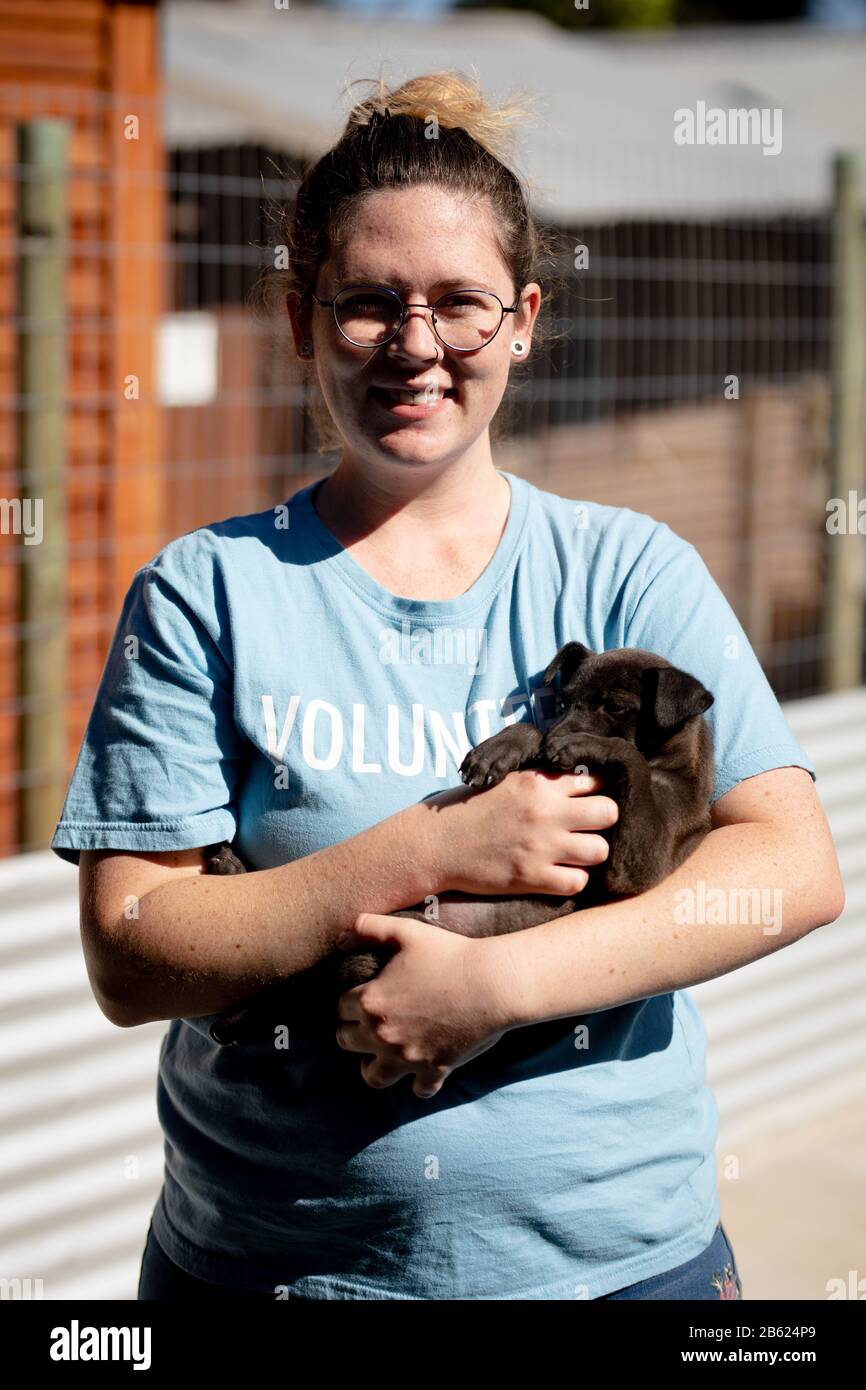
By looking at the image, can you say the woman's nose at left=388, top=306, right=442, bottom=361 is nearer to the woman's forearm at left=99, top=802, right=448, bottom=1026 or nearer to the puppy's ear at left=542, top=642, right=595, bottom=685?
the puppy's ear at left=542, top=642, right=595, bottom=685

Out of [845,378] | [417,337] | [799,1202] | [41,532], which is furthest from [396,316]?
[845,378]

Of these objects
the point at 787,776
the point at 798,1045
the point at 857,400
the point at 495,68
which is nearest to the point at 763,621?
the point at 857,400

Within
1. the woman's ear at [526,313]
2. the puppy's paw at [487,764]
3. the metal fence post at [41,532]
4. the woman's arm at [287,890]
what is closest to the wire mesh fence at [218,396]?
the metal fence post at [41,532]

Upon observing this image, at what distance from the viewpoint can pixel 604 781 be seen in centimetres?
259

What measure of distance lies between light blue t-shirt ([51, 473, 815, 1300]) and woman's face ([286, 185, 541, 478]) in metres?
0.22

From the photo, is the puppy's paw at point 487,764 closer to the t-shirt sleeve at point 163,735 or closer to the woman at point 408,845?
the woman at point 408,845

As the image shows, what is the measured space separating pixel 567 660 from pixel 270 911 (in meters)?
0.64

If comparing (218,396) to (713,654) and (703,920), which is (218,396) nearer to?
(713,654)

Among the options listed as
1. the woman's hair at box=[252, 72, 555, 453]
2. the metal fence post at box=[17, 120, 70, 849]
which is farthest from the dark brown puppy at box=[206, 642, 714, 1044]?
the metal fence post at box=[17, 120, 70, 849]

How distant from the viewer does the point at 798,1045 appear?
6.23 meters
